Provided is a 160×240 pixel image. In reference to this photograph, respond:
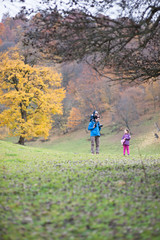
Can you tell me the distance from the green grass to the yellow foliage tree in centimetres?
1378

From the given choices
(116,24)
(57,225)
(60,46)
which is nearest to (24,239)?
(57,225)

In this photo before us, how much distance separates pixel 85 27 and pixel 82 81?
56.8 meters

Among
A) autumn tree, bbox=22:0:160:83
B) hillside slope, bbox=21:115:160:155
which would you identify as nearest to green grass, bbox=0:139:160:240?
autumn tree, bbox=22:0:160:83

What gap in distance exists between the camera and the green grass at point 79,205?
3689 mm

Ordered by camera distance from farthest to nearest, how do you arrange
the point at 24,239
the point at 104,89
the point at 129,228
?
the point at 104,89
the point at 129,228
the point at 24,239

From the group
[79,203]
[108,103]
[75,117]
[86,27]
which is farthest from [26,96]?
[108,103]

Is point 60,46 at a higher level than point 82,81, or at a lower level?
lower

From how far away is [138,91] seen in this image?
48.1 meters

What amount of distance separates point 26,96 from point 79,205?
17.8 meters

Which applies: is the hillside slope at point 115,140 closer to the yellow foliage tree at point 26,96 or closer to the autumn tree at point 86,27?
the yellow foliage tree at point 26,96

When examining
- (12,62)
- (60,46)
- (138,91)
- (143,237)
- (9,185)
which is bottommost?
(143,237)

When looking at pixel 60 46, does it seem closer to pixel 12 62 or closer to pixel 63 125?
Answer: pixel 12 62

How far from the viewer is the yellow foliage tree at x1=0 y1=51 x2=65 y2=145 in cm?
2109

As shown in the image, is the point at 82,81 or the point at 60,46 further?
the point at 82,81
